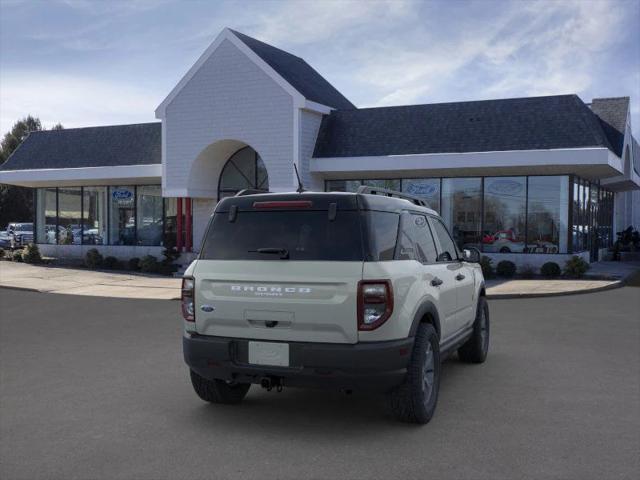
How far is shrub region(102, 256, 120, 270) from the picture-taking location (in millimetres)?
25281

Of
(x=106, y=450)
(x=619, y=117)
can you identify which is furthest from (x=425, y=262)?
(x=619, y=117)

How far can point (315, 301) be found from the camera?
210 inches

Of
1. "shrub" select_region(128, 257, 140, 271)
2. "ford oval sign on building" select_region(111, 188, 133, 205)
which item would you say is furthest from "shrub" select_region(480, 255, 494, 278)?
"ford oval sign on building" select_region(111, 188, 133, 205)

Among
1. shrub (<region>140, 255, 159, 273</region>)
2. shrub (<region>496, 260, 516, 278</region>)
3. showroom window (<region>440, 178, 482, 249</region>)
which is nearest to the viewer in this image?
shrub (<region>496, 260, 516, 278</region>)

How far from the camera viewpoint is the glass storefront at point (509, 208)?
2156 centimetres

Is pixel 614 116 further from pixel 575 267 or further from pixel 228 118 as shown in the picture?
pixel 228 118

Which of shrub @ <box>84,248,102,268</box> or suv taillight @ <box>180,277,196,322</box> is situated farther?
shrub @ <box>84,248,102,268</box>

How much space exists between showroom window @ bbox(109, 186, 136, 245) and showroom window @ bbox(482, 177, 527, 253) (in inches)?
564

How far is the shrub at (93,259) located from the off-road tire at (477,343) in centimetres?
1983

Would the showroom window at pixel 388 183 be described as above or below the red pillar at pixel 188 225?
above

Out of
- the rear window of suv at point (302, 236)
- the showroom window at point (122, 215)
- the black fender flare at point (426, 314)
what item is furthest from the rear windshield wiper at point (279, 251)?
the showroom window at point (122, 215)

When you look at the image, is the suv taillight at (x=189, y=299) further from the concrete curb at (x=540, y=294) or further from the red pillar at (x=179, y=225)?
the red pillar at (x=179, y=225)

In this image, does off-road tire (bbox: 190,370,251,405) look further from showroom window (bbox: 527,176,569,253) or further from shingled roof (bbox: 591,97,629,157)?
shingled roof (bbox: 591,97,629,157)

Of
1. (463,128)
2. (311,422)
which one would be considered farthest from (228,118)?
(311,422)
